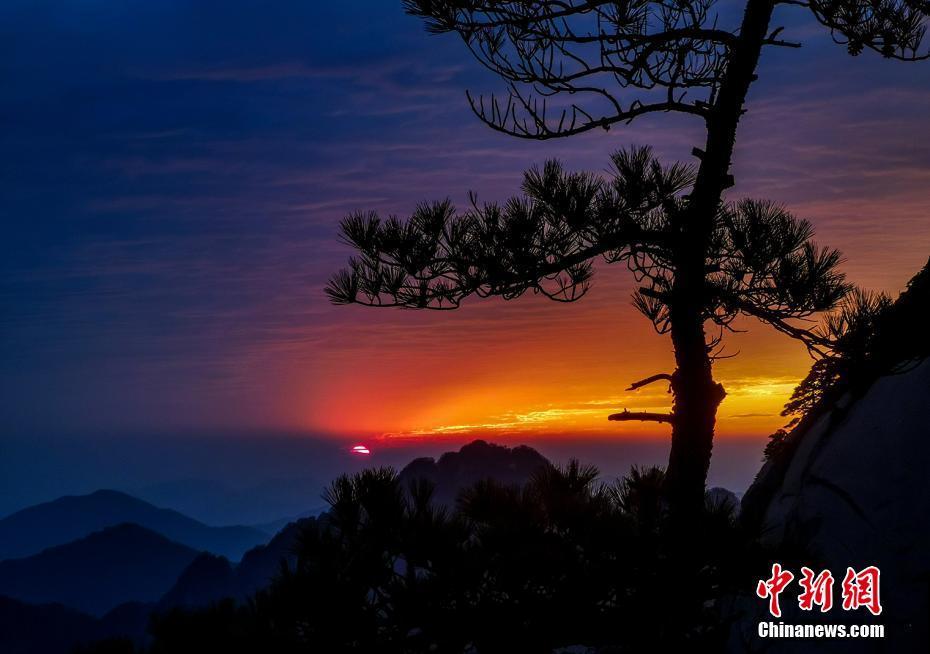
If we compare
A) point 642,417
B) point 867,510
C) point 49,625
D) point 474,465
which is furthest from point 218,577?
point 867,510

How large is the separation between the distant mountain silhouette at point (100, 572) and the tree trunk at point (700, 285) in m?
89.6

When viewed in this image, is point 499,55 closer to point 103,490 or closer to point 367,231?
point 367,231

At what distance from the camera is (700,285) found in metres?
5.51

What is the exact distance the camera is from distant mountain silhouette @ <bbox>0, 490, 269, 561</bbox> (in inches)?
5610

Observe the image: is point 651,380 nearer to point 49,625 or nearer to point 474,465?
point 474,465

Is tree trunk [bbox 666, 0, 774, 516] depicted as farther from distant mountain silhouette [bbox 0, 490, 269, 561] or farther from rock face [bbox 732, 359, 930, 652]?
distant mountain silhouette [bbox 0, 490, 269, 561]

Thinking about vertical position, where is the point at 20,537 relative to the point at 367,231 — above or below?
below

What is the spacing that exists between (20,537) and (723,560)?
554 ft

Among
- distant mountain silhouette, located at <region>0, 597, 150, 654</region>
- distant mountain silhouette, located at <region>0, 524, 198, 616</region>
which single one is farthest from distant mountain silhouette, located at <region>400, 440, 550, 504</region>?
distant mountain silhouette, located at <region>0, 524, 198, 616</region>

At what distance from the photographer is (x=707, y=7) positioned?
5965 millimetres

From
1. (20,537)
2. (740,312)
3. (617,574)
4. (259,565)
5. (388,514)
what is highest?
(740,312)

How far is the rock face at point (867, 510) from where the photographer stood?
4281mm

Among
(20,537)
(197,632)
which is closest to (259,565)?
(197,632)

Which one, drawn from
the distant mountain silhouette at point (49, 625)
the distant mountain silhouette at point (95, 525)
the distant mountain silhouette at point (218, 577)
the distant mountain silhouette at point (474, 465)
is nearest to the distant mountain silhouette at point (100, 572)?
the distant mountain silhouette at point (49, 625)
